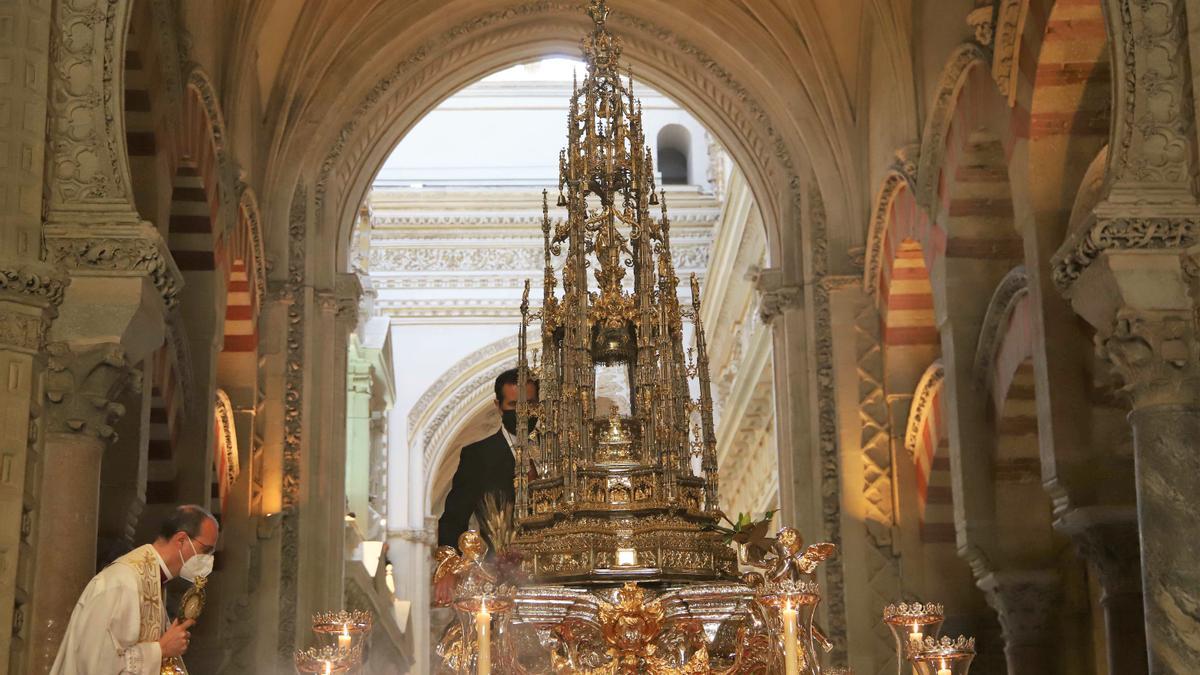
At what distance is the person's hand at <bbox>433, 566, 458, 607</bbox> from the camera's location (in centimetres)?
721

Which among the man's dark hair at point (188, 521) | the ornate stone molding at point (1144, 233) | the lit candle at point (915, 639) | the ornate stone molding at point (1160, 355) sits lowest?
the lit candle at point (915, 639)

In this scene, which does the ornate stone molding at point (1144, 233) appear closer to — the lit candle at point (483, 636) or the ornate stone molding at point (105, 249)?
the lit candle at point (483, 636)

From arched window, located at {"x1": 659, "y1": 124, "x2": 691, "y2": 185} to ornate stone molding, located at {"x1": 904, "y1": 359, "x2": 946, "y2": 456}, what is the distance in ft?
46.7

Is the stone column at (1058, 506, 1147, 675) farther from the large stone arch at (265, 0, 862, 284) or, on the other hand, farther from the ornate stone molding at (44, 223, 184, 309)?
the large stone arch at (265, 0, 862, 284)

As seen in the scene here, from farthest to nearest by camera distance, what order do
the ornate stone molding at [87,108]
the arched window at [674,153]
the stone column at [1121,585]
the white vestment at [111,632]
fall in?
1. the arched window at [674,153]
2. the stone column at [1121,585]
3. the ornate stone molding at [87,108]
4. the white vestment at [111,632]

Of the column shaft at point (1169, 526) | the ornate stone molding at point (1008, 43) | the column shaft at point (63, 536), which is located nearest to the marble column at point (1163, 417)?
the column shaft at point (1169, 526)

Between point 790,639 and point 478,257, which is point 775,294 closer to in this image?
point 790,639

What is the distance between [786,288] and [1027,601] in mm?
3672

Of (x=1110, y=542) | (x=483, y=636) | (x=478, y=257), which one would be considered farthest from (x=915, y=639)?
(x=478, y=257)

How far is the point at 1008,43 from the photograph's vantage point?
31.9ft

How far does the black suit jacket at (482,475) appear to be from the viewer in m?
10.9

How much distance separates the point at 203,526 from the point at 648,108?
21.1 meters

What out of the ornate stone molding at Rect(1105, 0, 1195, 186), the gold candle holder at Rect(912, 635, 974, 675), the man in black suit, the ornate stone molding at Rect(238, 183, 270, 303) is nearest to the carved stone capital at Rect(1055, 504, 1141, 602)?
the ornate stone molding at Rect(1105, 0, 1195, 186)

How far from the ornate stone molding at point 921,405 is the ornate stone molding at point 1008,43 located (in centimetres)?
310
